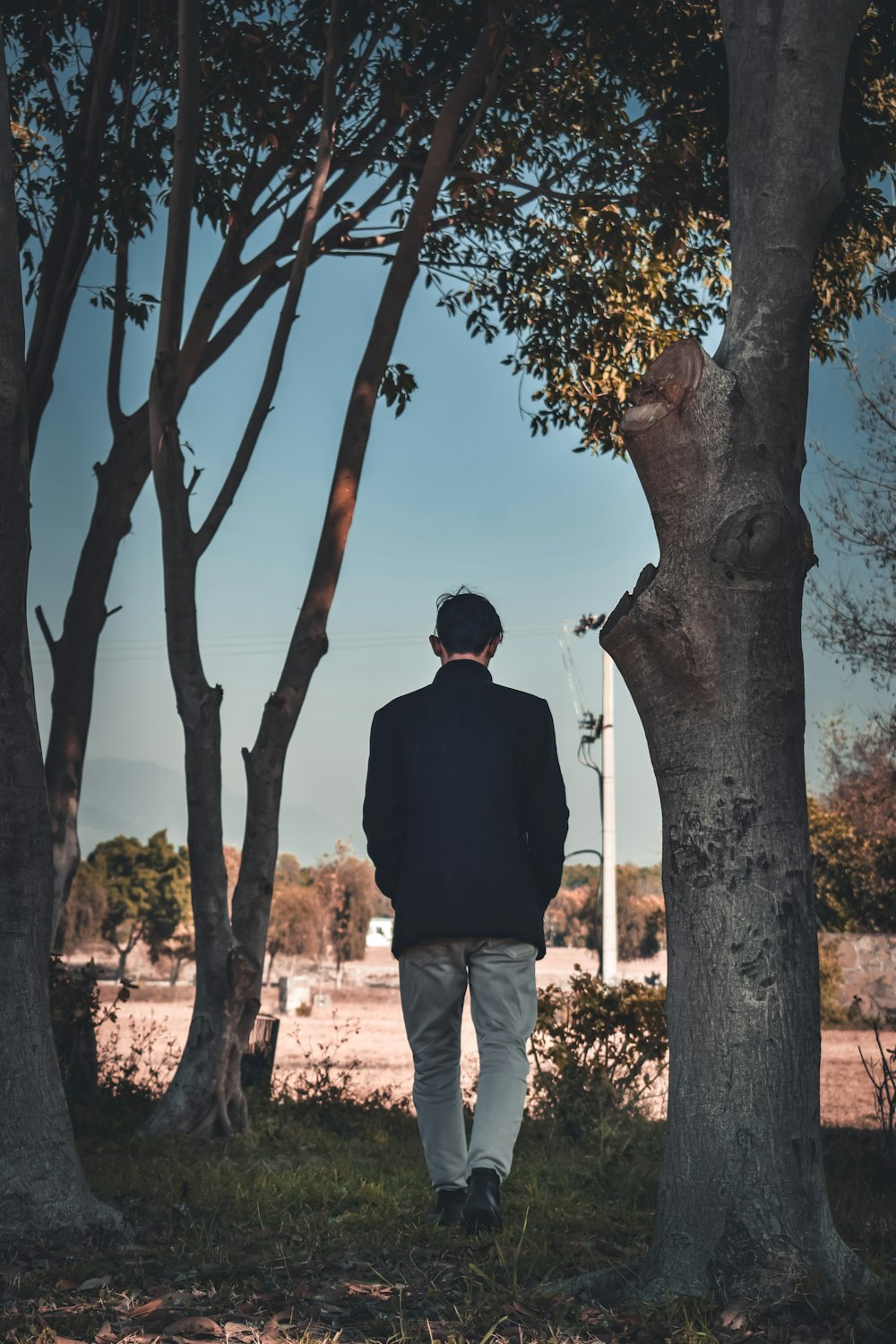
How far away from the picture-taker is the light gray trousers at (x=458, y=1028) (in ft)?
13.8

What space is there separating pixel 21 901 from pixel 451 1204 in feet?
6.38

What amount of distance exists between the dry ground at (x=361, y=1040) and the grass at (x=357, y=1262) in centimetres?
279

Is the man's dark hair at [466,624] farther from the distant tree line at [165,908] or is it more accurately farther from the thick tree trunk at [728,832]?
the distant tree line at [165,908]

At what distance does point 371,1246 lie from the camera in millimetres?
4090

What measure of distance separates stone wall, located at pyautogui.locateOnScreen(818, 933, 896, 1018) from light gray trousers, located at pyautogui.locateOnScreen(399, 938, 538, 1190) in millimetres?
20249

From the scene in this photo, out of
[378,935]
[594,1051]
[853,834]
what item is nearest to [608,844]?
[853,834]

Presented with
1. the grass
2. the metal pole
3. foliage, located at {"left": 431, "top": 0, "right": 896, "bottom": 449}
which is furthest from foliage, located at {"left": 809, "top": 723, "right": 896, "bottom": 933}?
the grass

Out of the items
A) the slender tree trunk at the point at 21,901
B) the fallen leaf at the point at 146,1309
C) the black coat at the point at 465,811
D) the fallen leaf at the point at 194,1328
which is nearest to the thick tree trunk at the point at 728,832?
the black coat at the point at 465,811

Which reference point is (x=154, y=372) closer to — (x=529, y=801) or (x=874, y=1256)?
(x=529, y=801)

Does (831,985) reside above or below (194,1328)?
below

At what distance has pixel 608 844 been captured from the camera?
75.5ft

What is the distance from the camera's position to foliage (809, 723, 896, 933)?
1816cm

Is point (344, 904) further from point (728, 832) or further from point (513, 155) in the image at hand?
point (728, 832)

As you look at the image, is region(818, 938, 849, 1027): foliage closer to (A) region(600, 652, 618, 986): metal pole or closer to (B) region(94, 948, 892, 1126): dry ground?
(B) region(94, 948, 892, 1126): dry ground
